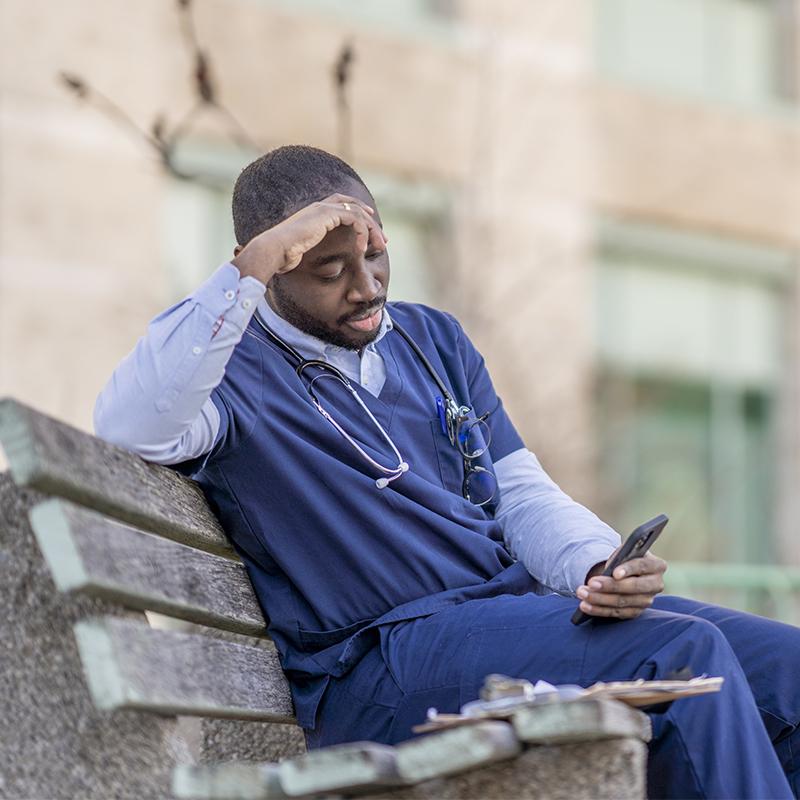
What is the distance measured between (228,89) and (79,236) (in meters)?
1.35

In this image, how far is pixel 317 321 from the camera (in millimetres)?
3457

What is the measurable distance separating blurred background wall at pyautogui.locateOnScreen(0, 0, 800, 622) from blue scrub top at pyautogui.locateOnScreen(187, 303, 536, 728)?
6007 mm

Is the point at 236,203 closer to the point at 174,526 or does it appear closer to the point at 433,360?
the point at 433,360

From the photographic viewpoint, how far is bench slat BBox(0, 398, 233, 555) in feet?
8.44

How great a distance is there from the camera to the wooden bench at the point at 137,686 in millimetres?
2404

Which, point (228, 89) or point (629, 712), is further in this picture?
→ point (228, 89)

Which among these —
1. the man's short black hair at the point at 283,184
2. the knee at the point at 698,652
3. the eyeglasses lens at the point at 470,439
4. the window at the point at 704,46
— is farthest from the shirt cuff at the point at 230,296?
the window at the point at 704,46

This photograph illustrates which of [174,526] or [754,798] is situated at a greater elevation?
[174,526]

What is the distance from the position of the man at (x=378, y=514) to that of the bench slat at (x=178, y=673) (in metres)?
0.10

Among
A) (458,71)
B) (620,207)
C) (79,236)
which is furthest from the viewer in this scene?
(620,207)

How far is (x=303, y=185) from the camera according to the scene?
11.7ft

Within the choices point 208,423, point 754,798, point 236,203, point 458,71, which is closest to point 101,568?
point 208,423

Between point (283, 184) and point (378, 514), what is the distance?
76 cm

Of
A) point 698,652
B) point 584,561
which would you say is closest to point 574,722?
point 698,652
